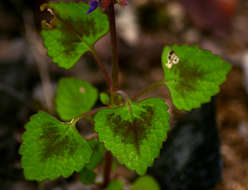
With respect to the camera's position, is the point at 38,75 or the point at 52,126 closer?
the point at 52,126

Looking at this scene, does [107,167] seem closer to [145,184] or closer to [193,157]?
[145,184]

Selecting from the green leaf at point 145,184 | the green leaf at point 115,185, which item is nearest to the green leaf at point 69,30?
the green leaf at point 115,185

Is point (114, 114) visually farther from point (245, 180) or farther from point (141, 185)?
point (245, 180)

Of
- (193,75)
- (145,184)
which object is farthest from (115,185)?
(193,75)

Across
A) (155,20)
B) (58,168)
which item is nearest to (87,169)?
(58,168)

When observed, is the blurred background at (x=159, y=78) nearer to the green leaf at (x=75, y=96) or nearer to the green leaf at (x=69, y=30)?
the green leaf at (x=75, y=96)

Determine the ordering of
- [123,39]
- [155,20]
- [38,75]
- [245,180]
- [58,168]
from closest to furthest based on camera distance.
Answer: [58,168] < [245,180] < [38,75] < [123,39] < [155,20]

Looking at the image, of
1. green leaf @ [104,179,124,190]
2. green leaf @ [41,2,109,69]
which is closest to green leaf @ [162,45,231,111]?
green leaf @ [41,2,109,69]
